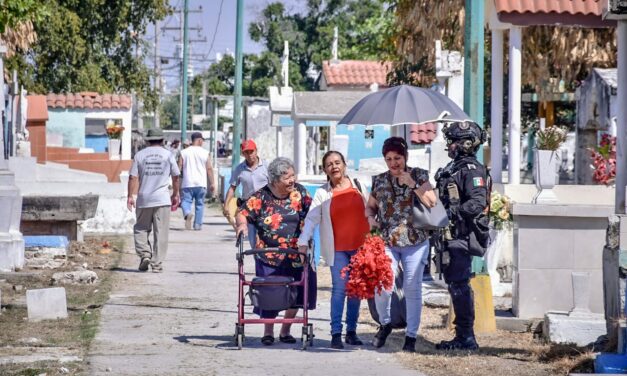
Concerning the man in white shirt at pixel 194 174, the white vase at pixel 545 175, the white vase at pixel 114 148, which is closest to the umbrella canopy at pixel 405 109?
the white vase at pixel 545 175

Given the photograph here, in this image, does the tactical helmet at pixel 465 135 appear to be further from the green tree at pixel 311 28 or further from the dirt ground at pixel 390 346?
the green tree at pixel 311 28

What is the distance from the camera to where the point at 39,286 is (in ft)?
48.2

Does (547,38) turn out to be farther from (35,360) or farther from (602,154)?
(35,360)

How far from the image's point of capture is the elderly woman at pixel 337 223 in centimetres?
1078

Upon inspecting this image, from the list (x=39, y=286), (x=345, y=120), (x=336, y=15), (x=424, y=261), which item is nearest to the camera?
(x=424, y=261)

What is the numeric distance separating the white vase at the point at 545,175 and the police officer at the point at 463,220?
328cm

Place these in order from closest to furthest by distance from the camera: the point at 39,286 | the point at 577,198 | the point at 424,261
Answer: the point at 424,261 < the point at 39,286 < the point at 577,198

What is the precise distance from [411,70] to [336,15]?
4211cm

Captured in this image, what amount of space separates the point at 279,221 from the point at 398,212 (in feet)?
3.35

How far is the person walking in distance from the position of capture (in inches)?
663

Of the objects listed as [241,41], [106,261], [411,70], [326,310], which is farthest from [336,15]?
[326,310]

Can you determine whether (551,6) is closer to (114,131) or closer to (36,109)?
(36,109)

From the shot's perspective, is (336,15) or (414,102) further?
(336,15)

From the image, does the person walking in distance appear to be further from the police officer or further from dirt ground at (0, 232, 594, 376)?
the police officer
